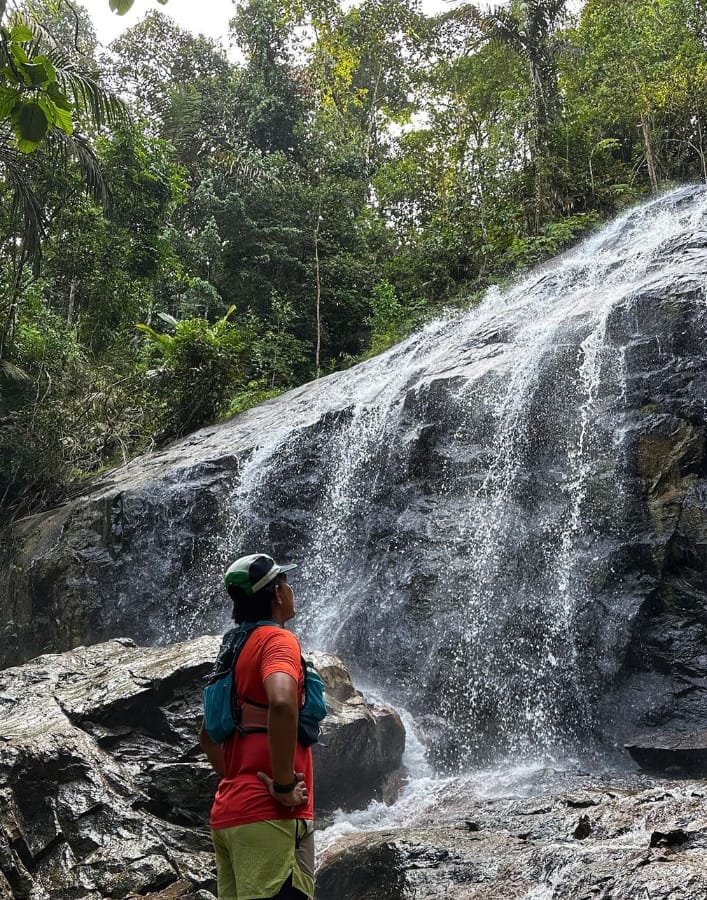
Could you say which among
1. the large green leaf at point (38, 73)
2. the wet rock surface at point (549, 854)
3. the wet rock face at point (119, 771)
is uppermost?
the large green leaf at point (38, 73)

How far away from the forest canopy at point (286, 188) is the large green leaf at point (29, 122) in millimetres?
3434

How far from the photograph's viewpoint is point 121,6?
2.85 meters

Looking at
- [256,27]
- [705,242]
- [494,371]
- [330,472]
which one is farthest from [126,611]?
[256,27]

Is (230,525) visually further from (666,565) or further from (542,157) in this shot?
(542,157)

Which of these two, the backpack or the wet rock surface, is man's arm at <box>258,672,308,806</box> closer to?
the backpack

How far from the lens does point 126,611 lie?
11016mm

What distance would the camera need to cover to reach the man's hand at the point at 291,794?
7.41ft

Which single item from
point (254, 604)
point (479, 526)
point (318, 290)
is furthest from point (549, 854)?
point (318, 290)

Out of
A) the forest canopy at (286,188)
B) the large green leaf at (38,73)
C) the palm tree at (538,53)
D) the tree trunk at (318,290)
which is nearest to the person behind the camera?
the large green leaf at (38,73)

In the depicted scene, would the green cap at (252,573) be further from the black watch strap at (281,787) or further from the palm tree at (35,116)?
the palm tree at (35,116)

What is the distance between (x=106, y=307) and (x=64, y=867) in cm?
1122

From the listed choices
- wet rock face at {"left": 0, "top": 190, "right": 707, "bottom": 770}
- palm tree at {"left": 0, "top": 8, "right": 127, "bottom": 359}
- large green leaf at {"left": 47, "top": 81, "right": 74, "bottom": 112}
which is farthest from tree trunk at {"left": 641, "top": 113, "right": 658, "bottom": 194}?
large green leaf at {"left": 47, "top": 81, "right": 74, "bottom": 112}

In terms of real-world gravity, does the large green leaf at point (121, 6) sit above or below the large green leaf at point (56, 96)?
above

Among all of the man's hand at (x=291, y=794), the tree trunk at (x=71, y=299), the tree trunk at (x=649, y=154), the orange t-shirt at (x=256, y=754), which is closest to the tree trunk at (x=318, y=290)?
the tree trunk at (x=71, y=299)
